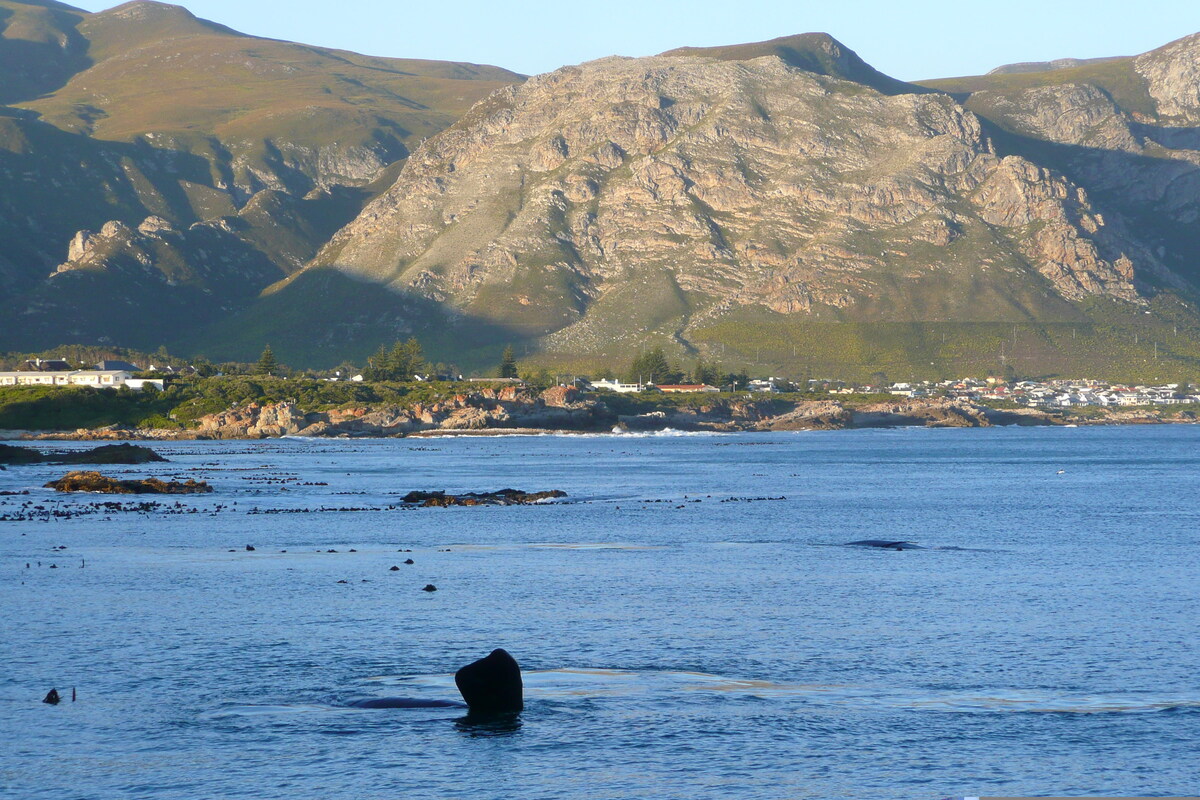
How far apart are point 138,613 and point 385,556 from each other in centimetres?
1679

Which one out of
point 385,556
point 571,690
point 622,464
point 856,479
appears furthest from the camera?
point 622,464

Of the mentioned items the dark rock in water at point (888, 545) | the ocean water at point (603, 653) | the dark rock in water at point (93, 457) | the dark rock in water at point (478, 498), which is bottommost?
the dark rock in water at point (888, 545)

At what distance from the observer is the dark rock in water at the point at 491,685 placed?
30000 millimetres

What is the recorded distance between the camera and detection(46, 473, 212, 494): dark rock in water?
92125mm

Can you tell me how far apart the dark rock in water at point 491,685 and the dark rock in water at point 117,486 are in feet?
222

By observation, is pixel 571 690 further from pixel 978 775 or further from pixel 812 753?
pixel 978 775

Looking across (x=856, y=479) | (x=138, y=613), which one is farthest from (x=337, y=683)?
(x=856, y=479)

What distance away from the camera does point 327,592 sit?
47344mm

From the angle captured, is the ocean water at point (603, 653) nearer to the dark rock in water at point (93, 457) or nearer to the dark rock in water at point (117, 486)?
the dark rock in water at point (117, 486)

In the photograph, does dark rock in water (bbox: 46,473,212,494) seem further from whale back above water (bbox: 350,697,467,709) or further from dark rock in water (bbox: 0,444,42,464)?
whale back above water (bbox: 350,697,467,709)

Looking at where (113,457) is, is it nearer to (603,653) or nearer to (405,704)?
(603,653)

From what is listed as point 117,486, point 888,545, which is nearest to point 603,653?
point 888,545

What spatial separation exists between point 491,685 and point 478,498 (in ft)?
195

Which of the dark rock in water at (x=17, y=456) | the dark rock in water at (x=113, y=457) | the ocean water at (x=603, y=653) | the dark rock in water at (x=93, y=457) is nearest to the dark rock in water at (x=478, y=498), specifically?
the ocean water at (x=603, y=653)
